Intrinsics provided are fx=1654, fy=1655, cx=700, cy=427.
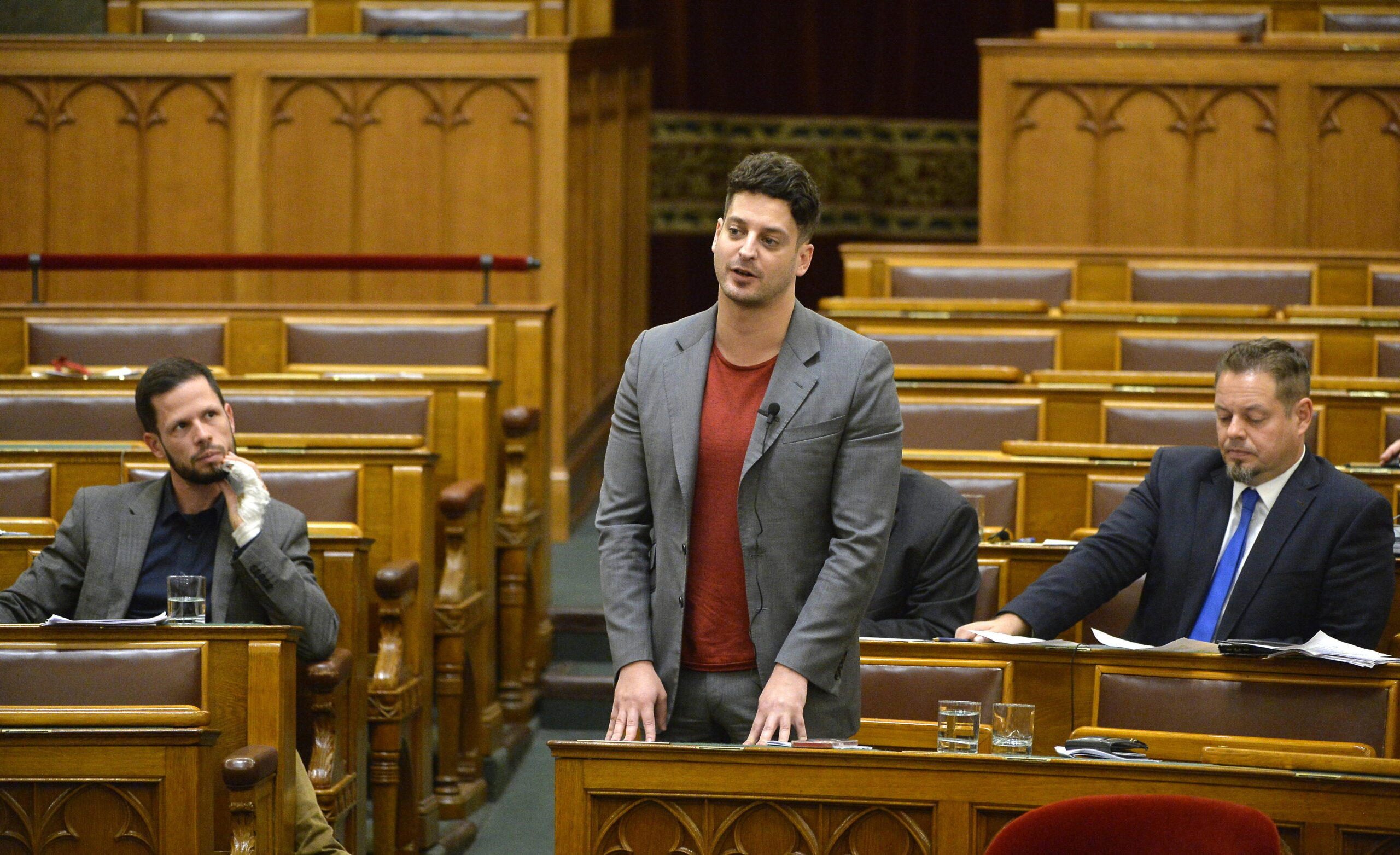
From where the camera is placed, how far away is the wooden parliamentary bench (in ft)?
7.24

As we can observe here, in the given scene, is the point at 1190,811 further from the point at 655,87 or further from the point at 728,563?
the point at 655,87

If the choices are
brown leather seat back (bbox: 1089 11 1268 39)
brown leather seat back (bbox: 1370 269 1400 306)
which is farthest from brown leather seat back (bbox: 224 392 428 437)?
brown leather seat back (bbox: 1089 11 1268 39)

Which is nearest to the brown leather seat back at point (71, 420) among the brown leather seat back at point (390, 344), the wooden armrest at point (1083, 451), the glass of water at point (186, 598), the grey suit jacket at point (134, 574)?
the brown leather seat back at point (390, 344)

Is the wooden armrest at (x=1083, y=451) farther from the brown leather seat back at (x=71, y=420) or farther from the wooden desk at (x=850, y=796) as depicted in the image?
the brown leather seat back at (x=71, y=420)

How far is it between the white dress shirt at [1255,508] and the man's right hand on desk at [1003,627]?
35cm

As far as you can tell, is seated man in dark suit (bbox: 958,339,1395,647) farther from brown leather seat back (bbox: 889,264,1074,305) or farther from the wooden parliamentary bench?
brown leather seat back (bbox: 889,264,1074,305)

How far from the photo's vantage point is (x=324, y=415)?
379 cm

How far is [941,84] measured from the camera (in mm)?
8242

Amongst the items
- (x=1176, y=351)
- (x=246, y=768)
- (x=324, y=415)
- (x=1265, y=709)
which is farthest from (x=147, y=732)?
(x=1176, y=351)

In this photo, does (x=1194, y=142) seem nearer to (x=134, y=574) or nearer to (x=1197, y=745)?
(x=1197, y=745)

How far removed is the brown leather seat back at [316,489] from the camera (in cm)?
331

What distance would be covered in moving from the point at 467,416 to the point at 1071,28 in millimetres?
3687

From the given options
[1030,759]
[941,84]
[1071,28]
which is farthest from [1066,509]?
[941,84]

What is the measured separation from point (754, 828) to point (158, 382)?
4.52 ft
